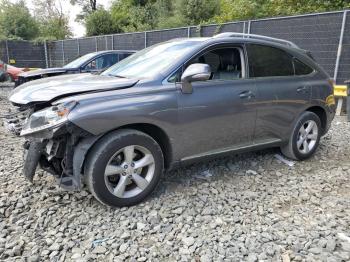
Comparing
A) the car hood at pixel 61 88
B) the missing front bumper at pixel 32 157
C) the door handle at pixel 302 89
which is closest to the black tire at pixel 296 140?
the door handle at pixel 302 89

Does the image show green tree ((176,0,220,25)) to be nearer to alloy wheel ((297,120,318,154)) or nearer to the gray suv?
alloy wheel ((297,120,318,154))

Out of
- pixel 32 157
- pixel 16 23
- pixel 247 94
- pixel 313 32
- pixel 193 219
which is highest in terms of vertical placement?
pixel 16 23

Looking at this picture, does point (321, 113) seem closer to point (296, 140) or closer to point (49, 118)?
point (296, 140)

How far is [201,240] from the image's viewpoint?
2928 millimetres

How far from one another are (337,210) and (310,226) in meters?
0.53

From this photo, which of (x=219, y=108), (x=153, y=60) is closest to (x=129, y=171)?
(x=219, y=108)

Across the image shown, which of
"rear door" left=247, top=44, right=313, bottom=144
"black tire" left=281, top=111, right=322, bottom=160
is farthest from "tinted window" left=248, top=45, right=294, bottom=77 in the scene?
"black tire" left=281, top=111, right=322, bottom=160

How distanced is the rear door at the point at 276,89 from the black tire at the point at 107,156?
1.64 meters

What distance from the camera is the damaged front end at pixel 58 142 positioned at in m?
2.98

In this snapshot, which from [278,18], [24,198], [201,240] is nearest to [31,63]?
[278,18]

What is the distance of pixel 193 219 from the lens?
10.7 ft

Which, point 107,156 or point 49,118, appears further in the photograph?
point 107,156

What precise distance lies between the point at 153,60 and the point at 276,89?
1.67 meters

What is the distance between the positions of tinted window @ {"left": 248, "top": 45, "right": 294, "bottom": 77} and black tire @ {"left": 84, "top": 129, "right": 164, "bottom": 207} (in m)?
1.74
